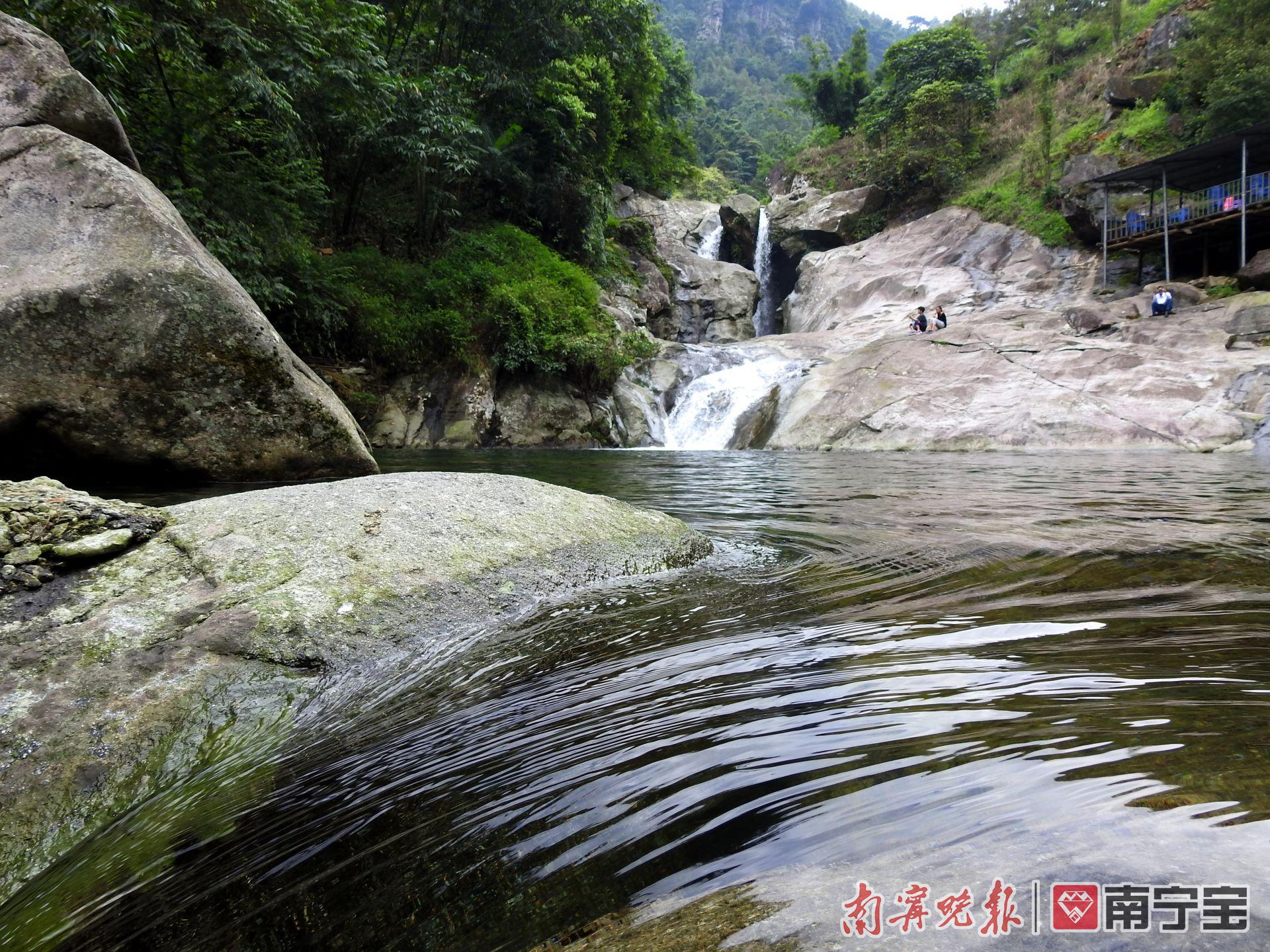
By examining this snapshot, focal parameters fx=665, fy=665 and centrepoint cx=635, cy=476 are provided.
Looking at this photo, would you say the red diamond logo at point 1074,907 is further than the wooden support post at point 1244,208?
No

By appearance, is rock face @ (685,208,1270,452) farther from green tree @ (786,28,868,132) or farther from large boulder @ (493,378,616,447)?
green tree @ (786,28,868,132)

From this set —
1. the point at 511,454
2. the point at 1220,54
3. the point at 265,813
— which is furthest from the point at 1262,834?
the point at 1220,54

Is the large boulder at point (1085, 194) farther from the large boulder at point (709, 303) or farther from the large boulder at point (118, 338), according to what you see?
the large boulder at point (118, 338)

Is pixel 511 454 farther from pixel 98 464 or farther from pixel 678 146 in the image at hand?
pixel 678 146

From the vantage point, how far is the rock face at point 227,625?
156 cm

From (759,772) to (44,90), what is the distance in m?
7.52

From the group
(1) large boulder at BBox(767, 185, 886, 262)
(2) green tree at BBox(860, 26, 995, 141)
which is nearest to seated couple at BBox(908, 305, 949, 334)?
(1) large boulder at BBox(767, 185, 886, 262)

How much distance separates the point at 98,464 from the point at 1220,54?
2831 cm

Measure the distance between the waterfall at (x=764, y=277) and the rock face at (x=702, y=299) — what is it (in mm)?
2273

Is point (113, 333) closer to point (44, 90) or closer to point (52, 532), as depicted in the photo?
point (44, 90)

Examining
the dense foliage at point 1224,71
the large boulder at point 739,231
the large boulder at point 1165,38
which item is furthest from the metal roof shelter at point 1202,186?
the large boulder at point 739,231

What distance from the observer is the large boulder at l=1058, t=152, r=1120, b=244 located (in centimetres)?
2025

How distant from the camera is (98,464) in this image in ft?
16.3

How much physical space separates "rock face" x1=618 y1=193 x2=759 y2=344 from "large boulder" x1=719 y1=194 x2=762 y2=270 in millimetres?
3017
